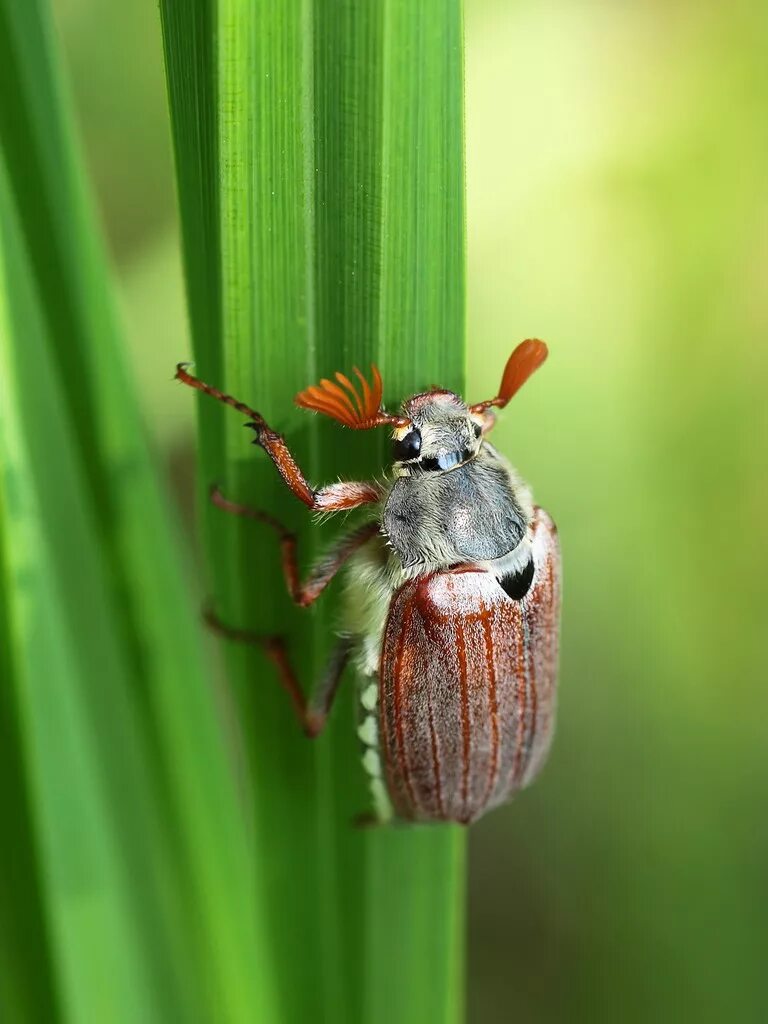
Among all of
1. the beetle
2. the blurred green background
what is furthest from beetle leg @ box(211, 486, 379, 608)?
the blurred green background

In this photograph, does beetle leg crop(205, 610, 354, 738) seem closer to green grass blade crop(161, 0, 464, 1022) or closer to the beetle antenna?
green grass blade crop(161, 0, 464, 1022)

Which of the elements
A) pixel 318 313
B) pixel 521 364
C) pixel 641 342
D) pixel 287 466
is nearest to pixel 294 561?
pixel 287 466

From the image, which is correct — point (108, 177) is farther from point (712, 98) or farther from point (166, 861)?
point (166, 861)

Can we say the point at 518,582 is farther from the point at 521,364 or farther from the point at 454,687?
the point at 521,364

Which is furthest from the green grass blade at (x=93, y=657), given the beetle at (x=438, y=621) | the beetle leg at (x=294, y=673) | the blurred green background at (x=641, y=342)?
the blurred green background at (x=641, y=342)

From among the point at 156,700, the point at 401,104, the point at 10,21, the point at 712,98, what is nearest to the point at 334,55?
the point at 401,104
